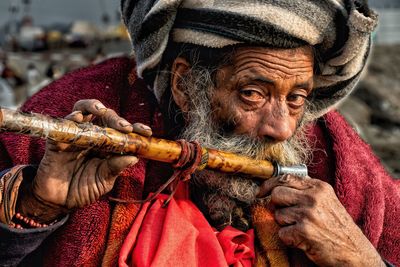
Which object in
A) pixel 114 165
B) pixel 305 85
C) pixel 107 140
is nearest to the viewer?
pixel 107 140

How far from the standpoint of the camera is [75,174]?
2.28 meters

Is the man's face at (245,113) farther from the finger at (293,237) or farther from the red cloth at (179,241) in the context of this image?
the finger at (293,237)

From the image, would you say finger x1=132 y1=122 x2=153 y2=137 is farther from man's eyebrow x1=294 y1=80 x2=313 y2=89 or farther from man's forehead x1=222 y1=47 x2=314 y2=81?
man's eyebrow x1=294 y1=80 x2=313 y2=89

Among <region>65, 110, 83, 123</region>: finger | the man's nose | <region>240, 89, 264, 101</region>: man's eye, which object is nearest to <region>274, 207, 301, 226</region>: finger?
the man's nose

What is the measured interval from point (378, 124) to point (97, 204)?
1072cm

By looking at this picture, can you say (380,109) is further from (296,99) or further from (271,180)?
(271,180)

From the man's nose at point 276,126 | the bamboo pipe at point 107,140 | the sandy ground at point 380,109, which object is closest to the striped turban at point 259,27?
the man's nose at point 276,126

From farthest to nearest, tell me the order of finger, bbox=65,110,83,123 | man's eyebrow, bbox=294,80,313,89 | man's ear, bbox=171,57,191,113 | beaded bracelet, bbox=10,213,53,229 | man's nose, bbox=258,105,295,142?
man's ear, bbox=171,57,191,113
man's eyebrow, bbox=294,80,313,89
man's nose, bbox=258,105,295,142
beaded bracelet, bbox=10,213,53,229
finger, bbox=65,110,83,123

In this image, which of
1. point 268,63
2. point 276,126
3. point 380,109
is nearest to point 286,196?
point 276,126

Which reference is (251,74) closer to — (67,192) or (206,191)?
(206,191)

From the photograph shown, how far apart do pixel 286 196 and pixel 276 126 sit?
1.00 feet

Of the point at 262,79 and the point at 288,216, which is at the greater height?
the point at 262,79

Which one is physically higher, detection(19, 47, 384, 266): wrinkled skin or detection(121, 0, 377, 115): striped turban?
detection(121, 0, 377, 115): striped turban

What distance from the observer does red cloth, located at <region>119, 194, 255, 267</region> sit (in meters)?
2.31
